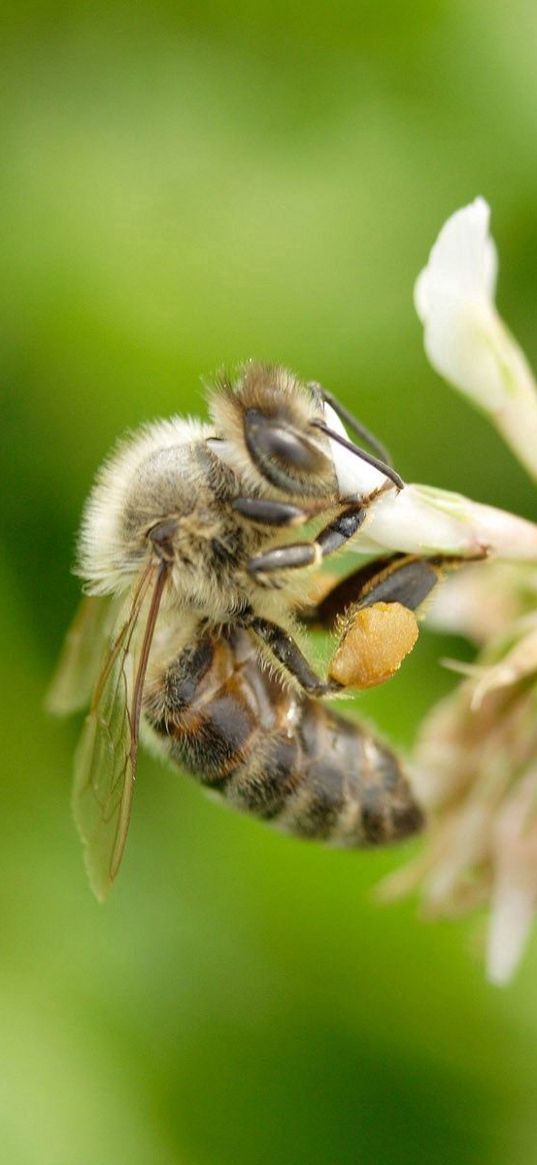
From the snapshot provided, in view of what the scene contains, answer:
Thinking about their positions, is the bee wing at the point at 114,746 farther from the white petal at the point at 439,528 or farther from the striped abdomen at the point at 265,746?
the white petal at the point at 439,528

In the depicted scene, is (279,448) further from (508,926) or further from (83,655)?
(508,926)

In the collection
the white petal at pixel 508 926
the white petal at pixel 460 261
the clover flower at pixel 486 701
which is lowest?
the white petal at pixel 508 926

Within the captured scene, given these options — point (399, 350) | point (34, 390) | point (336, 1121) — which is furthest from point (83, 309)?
point (336, 1121)

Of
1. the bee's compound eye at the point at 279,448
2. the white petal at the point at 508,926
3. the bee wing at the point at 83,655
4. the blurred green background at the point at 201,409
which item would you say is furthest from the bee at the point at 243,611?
the blurred green background at the point at 201,409

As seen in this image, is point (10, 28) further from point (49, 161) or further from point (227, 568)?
point (227, 568)

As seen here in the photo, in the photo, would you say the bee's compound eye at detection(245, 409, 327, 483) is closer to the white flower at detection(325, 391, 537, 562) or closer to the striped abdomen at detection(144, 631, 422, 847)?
the white flower at detection(325, 391, 537, 562)

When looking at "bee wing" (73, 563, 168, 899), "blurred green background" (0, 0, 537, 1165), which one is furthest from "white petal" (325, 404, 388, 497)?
"blurred green background" (0, 0, 537, 1165)

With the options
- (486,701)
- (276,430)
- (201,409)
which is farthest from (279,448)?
(201,409)
